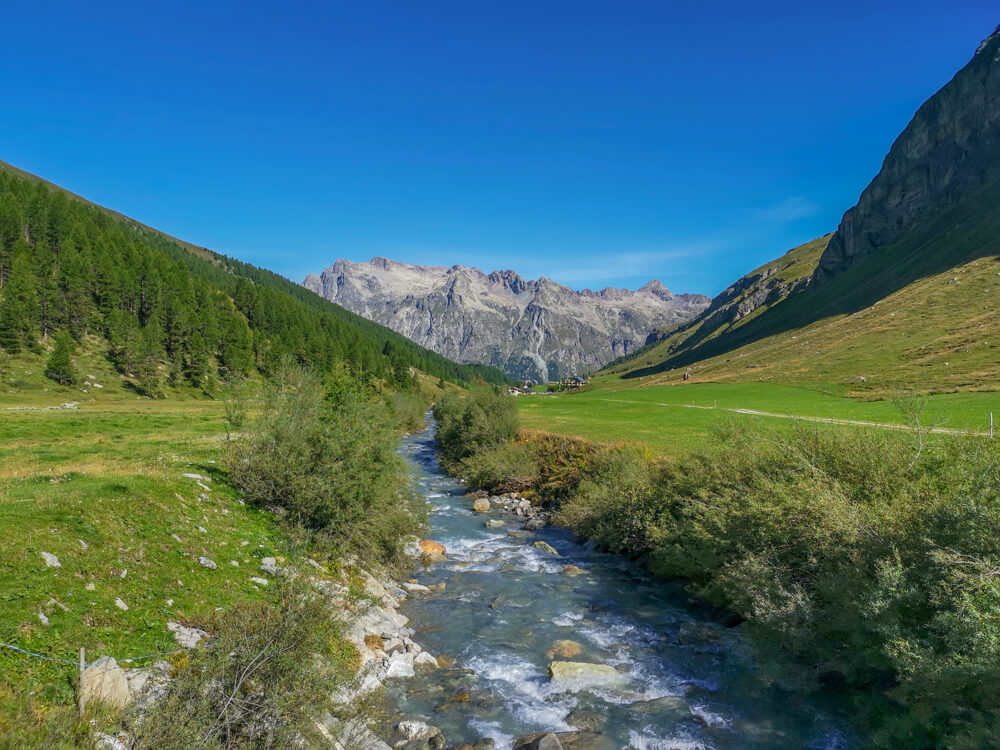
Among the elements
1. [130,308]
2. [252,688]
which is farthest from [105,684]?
[130,308]

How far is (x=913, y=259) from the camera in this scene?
474 ft

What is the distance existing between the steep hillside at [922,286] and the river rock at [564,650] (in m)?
59.9

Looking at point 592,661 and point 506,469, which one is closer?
point 592,661

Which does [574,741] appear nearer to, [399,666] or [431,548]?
[399,666]

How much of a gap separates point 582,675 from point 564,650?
1549 millimetres

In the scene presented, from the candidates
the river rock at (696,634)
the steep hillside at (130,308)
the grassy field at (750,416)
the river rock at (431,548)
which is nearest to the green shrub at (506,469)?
the grassy field at (750,416)

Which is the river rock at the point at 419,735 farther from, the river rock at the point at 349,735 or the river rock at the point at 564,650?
the river rock at the point at 564,650

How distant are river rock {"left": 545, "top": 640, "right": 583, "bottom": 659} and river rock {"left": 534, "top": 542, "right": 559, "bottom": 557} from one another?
8854 mm

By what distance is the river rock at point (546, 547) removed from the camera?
25.0 meters

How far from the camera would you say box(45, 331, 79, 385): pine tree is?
7356cm

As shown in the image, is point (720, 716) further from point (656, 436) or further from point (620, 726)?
A: point (656, 436)

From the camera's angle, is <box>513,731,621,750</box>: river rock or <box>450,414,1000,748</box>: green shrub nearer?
<box>450,414,1000,748</box>: green shrub

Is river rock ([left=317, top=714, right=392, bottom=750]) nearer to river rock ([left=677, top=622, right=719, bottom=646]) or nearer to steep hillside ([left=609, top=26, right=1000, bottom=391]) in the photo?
river rock ([left=677, top=622, right=719, bottom=646])

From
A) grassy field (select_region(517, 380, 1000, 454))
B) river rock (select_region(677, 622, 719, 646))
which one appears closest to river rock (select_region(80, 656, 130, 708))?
river rock (select_region(677, 622, 719, 646))
